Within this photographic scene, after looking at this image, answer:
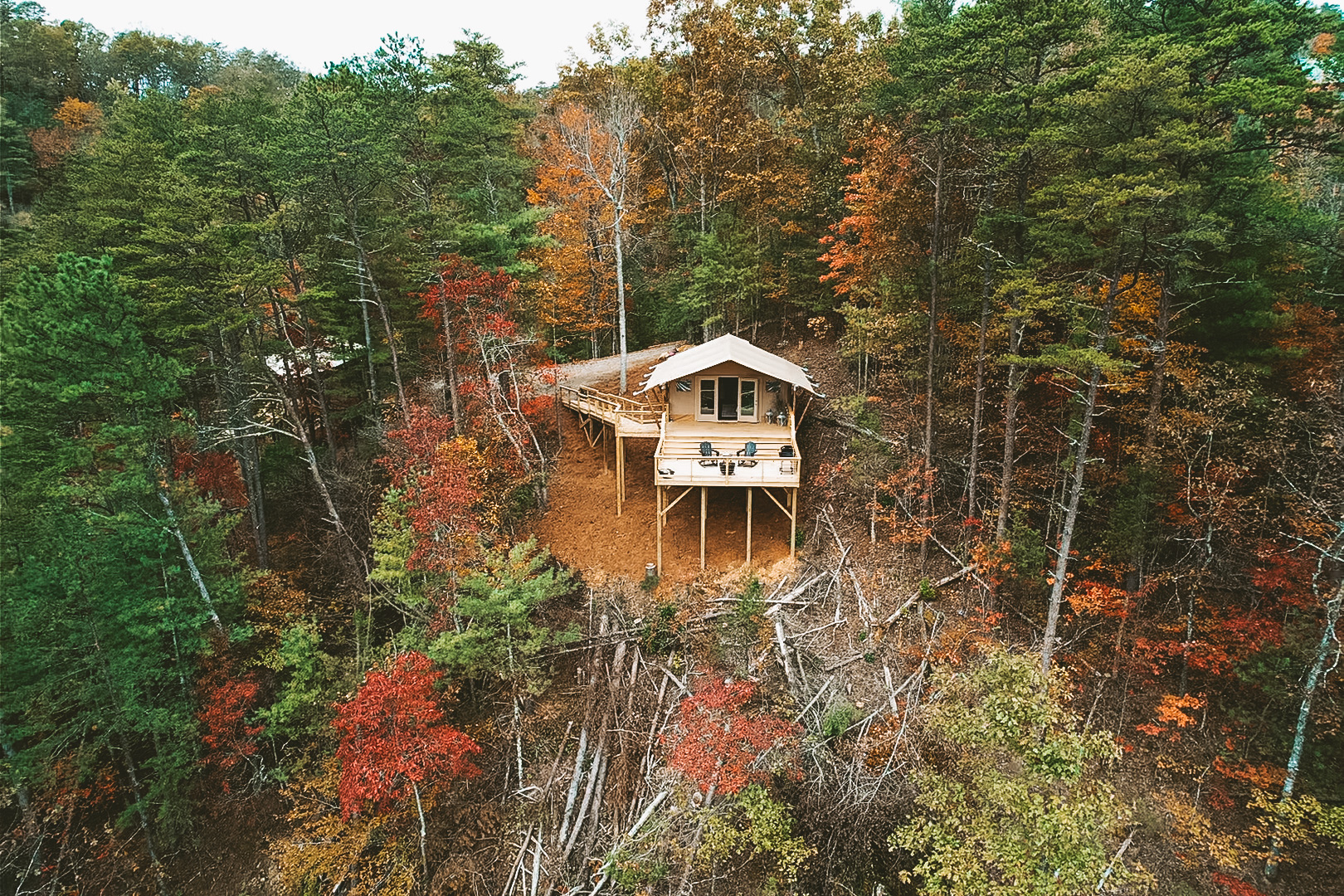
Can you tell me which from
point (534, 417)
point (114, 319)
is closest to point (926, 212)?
point (534, 417)

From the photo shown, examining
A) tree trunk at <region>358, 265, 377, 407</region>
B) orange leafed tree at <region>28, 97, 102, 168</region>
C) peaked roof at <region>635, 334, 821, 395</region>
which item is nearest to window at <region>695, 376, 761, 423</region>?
peaked roof at <region>635, 334, 821, 395</region>

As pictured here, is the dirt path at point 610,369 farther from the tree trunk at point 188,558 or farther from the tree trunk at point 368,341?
the tree trunk at point 188,558

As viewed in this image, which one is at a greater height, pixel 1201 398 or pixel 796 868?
pixel 1201 398

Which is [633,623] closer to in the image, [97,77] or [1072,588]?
[1072,588]

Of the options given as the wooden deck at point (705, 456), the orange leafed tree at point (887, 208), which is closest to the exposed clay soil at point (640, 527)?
the wooden deck at point (705, 456)

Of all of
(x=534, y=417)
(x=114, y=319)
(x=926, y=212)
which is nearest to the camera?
(x=114, y=319)

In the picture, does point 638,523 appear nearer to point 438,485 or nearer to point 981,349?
point 438,485
